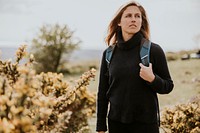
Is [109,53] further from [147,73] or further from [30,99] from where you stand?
[30,99]

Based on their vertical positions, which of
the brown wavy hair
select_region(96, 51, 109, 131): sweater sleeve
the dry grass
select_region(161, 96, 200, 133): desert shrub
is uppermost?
the brown wavy hair

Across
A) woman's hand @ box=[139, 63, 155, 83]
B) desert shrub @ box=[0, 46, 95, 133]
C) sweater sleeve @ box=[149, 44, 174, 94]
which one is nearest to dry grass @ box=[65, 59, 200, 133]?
desert shrub @ box=[0, 46, 95, 133]

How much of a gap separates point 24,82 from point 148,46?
1.47 meters

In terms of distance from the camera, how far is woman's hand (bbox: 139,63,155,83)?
2.74 m

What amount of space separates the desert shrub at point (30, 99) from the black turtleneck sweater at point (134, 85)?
267 millimetres

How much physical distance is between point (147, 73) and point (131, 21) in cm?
54

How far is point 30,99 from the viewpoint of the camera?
212 centimetres

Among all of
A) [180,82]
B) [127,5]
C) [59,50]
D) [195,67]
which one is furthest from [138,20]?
[59,50]

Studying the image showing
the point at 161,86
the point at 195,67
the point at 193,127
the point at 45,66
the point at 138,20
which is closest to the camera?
the point at 161,86

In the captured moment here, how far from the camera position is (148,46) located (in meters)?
2.93

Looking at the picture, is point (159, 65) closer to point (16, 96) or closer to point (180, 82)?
point (16, 96)

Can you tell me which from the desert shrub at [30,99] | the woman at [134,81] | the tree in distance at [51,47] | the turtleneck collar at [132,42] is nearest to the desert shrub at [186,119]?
the desert shrub at [30,99]

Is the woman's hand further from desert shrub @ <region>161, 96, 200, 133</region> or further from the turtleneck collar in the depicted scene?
desert shrub @ <region>161, 96, 200, 133</region>

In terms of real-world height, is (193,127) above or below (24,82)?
below
